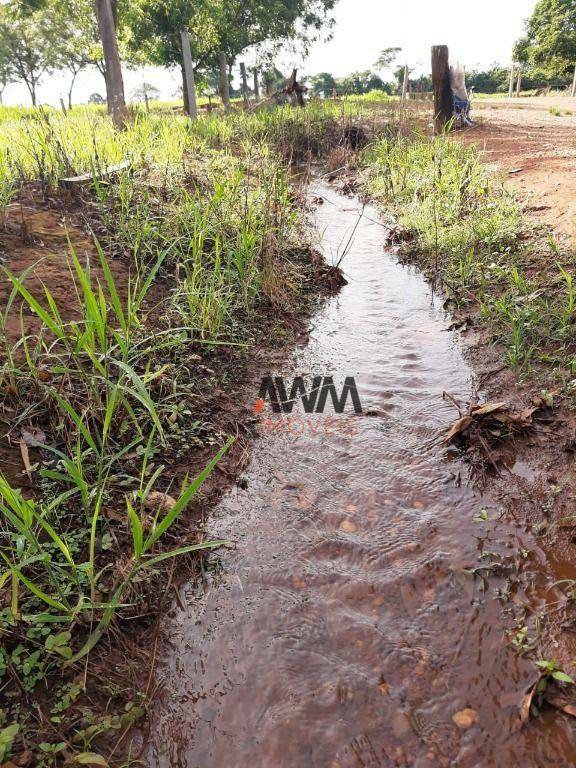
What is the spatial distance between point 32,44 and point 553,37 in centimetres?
3076

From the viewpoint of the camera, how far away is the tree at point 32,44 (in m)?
26.3

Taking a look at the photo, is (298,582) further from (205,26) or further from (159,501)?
(205,26)

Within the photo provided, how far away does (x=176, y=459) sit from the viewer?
89.0 inches

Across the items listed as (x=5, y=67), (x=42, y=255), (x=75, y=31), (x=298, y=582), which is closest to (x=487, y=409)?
(x=298, y=582)

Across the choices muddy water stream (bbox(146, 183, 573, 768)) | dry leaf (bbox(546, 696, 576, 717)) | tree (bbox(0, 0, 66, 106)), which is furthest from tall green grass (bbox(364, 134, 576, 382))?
tree (bbox(0, 0, 66, 106))

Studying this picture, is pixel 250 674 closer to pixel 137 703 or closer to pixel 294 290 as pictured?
pixel 137 703

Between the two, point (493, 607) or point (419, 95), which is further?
point (419, 95)

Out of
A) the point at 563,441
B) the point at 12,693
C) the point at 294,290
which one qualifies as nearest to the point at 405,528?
the point at 563,441

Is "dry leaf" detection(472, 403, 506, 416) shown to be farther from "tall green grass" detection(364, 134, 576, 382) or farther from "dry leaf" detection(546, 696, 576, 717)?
"dry leaf" detection(546, 696, 576, 717)

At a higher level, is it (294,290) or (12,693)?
(294,290)

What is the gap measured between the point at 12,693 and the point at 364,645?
1.00 meters

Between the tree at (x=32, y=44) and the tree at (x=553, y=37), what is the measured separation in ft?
89.4

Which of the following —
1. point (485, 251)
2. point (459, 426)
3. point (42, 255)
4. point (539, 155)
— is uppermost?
point (539, 155)

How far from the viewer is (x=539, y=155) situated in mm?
6227
